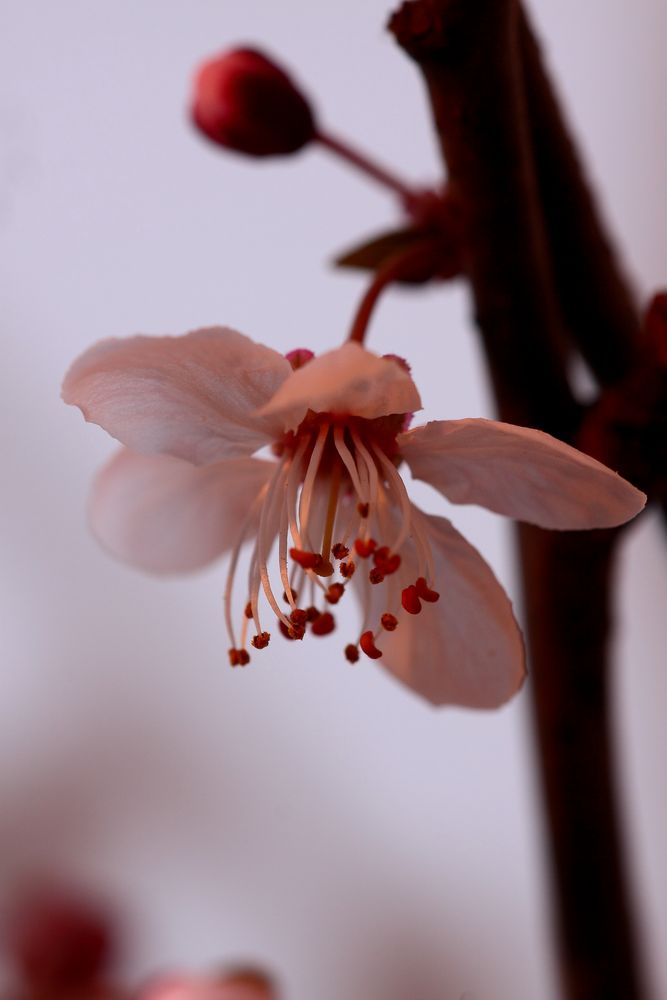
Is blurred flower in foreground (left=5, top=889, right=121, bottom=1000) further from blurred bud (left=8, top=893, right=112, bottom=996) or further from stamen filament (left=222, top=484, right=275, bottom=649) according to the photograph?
stamen filament (left=222, top=484, right=275, bottom=649)

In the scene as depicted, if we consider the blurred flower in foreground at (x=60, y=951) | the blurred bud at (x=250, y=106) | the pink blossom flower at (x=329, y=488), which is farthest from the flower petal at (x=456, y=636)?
the blurred flower in foreground at (x=60, y=951)

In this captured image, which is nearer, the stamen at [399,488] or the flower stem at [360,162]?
the stamen at [399,488]

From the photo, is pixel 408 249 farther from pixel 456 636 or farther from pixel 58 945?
pixel 58 945

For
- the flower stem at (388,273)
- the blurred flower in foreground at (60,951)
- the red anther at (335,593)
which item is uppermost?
the flower stem at (388,273)

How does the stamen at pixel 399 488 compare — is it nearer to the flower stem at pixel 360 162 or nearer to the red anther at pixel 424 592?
the red anther at pixel 424 592

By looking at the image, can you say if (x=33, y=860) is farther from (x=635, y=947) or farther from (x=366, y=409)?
(x=366, y=409)

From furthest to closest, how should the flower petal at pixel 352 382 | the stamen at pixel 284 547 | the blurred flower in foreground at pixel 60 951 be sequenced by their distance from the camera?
the blurred flower in foreground at pixel 60 951, the stamen at pixel 284 547, the flower petal at pixel 352 382

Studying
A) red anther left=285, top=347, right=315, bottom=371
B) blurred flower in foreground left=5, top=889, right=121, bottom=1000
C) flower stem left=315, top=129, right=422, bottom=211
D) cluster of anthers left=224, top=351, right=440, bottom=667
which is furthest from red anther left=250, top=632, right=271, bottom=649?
blurred flower in foreground left=5, top=889, right=121, bottom=1000
